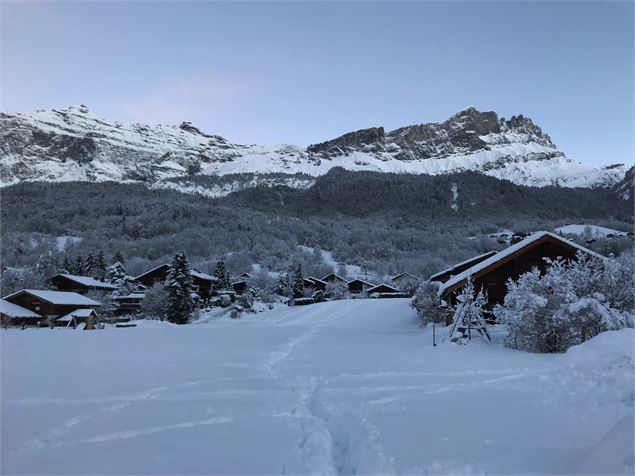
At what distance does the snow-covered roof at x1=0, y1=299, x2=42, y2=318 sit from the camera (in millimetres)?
53100

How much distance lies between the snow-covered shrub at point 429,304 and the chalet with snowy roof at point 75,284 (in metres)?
62.9

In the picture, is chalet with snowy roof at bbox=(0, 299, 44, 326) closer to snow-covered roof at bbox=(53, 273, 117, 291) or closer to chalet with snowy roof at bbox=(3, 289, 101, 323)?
chalet with snowy roof at bbox=(3, 289, 101, 323)

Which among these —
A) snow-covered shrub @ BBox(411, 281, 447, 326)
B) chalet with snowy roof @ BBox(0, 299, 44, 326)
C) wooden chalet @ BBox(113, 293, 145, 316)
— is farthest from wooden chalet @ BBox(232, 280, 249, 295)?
snow-covered shrub @ BBox(411, 281, 447, 326)

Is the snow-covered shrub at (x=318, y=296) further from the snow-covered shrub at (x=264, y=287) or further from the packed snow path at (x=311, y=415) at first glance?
the packed snow path at (x=311, y=415)

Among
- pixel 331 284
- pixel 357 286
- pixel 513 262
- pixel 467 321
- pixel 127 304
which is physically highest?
pixel 513 262

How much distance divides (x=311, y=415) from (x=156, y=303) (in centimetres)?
5350

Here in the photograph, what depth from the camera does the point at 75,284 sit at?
253 feet

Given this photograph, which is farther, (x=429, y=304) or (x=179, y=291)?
(x=179, y=291)

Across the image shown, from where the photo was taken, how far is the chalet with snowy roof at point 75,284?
7656 cm

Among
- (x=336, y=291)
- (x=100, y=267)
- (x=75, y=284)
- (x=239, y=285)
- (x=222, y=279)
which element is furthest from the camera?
(x=100, y=267)

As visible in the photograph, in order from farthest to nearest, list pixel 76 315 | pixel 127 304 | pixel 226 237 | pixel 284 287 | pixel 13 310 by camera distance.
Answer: pixel 226 237, pixel 284 287, pixel 127 304, pixel 76 315, pixel 13 310

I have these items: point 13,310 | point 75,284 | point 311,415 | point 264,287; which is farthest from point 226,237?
point 311,415

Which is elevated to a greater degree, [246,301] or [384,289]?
[384,289]

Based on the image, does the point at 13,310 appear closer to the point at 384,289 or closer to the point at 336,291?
the point at 336,291
